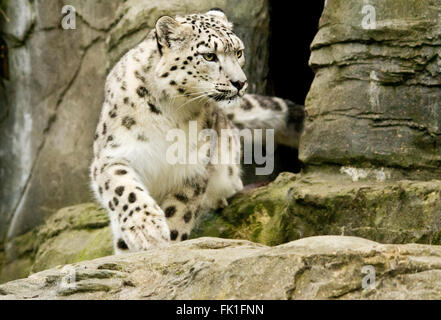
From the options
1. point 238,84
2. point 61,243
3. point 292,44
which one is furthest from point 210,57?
point 292,44

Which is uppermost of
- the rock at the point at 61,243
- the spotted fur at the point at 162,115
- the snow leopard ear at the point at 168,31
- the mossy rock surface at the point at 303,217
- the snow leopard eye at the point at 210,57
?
the snow leopard ear at the point at 168,31

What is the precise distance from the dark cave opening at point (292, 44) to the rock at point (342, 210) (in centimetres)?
193

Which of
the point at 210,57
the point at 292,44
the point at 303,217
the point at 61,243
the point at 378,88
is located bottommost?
the point at 61,243

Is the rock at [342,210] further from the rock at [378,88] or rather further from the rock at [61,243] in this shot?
the rock at [61,243]

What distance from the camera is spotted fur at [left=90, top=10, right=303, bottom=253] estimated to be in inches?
170

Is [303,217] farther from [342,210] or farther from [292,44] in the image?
[292,44]

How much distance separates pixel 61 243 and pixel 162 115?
166cm

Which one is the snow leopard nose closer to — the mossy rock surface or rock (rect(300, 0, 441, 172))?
rock (rect(300, 0, 441, 172))

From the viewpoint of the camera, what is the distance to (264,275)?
8.90 ft

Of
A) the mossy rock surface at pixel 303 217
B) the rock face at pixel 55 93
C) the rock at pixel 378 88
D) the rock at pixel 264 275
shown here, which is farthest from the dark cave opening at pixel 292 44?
the rock at pixel 264 275

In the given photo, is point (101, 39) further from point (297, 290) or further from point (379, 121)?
point (297, 290)

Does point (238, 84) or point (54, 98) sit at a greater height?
point (238, 84)

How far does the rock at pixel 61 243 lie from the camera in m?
5.51

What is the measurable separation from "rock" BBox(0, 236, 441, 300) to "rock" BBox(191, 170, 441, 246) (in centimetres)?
121
